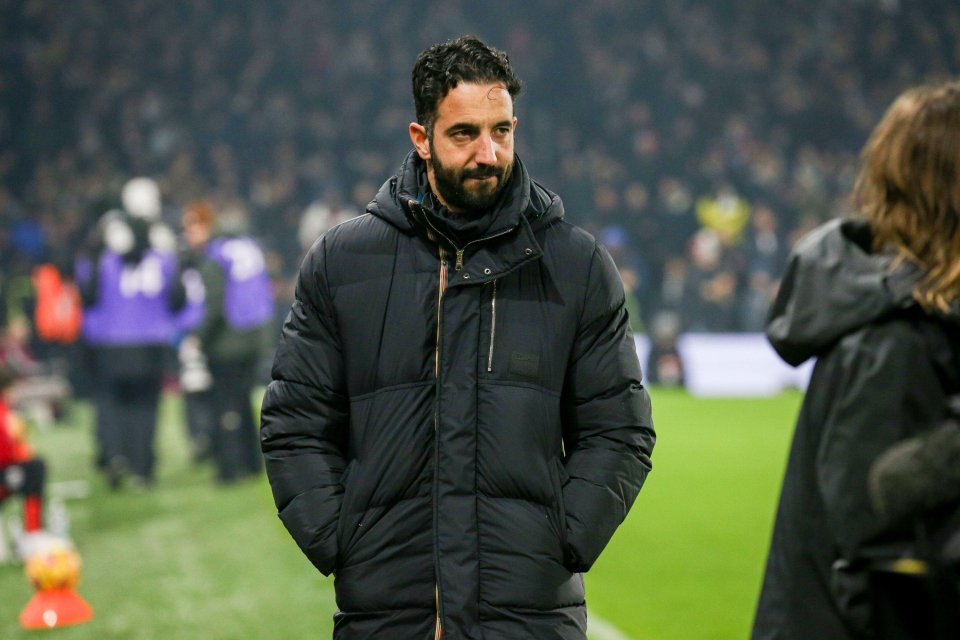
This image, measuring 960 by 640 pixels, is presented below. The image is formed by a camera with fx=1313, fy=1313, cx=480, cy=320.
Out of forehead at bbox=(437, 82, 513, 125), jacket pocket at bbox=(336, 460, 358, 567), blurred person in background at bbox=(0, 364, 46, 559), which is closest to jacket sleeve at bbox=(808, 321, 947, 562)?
forehead at bbox=(437, 82, 513, 125)

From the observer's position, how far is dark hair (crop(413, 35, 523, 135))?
305 cm

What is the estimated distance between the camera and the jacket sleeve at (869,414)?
2361 mm

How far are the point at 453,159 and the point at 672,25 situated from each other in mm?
27193

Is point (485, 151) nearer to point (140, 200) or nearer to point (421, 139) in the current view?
point (421, 139)

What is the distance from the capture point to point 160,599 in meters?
7.14

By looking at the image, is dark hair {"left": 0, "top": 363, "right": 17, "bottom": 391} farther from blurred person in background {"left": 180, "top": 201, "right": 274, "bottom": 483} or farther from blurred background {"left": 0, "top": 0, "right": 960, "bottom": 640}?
blurred background {"left": 0, "top": 0, "right": 960, "bottom": 640}

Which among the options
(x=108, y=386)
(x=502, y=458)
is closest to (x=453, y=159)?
(x=502, y=458)

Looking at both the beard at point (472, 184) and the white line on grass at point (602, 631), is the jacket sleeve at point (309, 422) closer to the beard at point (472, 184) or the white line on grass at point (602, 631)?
the beard at point (472, 184)


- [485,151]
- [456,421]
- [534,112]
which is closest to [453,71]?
[485,151]

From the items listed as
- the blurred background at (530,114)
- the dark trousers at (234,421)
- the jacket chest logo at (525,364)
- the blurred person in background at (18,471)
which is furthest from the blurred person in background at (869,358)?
the blurred background at (530,114)

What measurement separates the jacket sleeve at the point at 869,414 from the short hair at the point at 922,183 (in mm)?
144

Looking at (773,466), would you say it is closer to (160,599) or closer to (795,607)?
(160,599)

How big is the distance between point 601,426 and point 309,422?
Answer: 0.70m

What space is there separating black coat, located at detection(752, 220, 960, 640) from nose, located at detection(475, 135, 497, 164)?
0.80m
